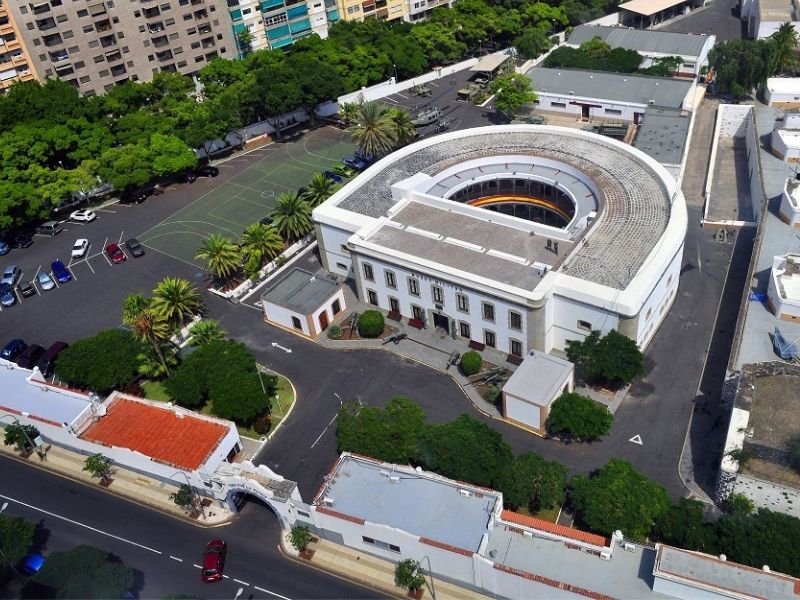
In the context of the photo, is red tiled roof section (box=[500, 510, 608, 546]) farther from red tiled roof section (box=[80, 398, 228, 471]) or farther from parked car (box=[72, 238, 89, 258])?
parked car (box=[72, 238, 89, 258])

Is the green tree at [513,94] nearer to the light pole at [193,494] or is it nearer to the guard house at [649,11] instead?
the guard house at [649,11]

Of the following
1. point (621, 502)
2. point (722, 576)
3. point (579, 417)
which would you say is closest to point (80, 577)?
point (621, 502)

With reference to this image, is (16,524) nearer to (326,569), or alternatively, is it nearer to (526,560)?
(326,569)

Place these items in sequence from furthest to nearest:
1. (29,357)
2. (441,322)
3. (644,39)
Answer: (644,39), (29,357), (441,322)

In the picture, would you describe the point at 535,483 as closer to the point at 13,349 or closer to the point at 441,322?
the point at 441,322

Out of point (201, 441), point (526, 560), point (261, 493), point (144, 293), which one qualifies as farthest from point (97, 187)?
point (526, 560)

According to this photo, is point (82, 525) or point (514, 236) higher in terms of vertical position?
point (514, 236)
